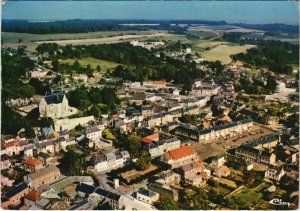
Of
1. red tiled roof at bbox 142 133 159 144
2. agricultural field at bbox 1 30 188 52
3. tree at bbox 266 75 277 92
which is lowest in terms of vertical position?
red tiled roof at bbox 142 133 159 144

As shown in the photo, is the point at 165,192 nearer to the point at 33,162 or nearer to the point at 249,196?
the point at 249,196

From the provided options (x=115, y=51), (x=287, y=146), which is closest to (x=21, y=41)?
(x=115, y=51)

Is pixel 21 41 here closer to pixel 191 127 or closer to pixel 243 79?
pixel 243 79

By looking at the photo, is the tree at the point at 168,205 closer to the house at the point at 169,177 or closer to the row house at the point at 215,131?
the house at the point at 169,177

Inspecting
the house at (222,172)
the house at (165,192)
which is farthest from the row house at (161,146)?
the house at (165,192)

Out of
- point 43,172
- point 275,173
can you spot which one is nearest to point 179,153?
point 275,173

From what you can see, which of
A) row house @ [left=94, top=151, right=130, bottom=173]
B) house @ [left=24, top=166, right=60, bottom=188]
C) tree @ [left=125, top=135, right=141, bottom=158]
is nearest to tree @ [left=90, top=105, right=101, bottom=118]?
tree @ [left=125, top=135, right=141, bottom=158]

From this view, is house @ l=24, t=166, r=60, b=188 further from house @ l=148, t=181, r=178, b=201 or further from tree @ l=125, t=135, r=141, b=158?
house @ l=148, t=181, r=178, b=201
